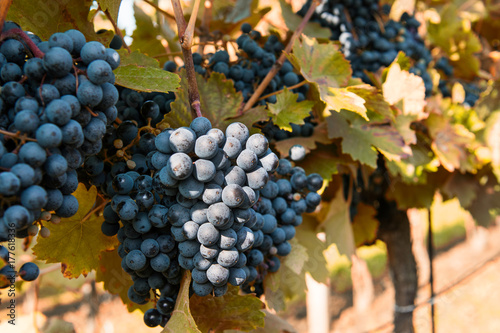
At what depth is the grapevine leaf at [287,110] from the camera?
73 centimetres

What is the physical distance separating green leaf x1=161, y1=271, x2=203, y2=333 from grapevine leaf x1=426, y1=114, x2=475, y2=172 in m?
0.81

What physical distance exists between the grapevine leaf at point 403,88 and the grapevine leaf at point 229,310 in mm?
555

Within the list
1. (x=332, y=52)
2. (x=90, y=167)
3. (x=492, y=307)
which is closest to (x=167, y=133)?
(x=90, y=167)

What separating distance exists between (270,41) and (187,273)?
562 mm

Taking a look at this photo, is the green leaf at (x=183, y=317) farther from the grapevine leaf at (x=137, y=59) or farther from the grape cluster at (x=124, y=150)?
the grapevine leaf at (x=137, y=59)

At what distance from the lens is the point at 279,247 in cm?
70

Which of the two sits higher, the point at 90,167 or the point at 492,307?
the point at 90,167

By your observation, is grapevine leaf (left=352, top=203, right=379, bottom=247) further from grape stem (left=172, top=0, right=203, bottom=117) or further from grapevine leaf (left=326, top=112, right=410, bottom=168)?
grape stem (left=172, top=0, right=203, bottom=117)

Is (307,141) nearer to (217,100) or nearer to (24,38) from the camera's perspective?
(217,100)

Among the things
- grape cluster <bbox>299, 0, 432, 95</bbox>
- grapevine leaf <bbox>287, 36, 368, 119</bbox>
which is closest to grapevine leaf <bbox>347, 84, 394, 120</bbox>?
grapevine leaf <bbox>287, 36, 368, 119</bbox>

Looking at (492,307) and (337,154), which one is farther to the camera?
(492,307)

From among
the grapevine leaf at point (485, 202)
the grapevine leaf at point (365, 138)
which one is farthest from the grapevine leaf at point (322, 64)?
the grapevine leaf at point (485, 202)

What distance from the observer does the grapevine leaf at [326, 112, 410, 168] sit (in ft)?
2.85

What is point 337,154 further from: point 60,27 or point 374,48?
point 60,27
